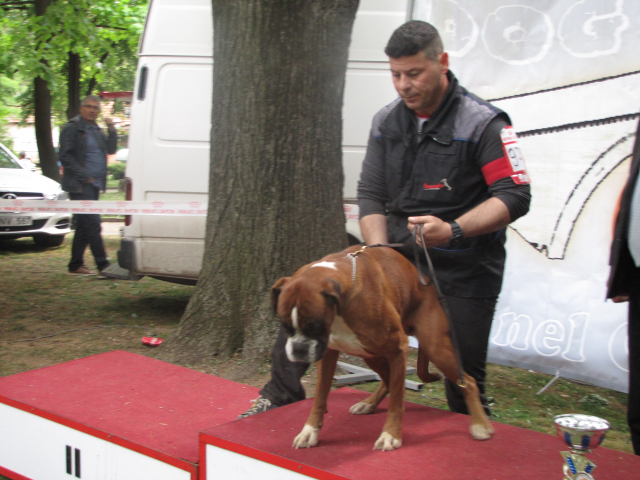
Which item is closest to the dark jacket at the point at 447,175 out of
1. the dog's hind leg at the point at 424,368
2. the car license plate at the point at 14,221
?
the dog's hind leg at the point at 424,368

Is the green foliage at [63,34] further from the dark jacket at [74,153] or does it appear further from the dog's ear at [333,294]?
the dog's ear at [333,294]

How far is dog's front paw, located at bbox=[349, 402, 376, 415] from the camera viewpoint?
274 cm

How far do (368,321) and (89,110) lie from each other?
7.01m

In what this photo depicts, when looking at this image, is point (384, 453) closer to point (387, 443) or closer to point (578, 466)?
point (387, 443)

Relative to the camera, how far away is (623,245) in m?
2.41

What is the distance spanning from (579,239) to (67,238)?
1134 cm

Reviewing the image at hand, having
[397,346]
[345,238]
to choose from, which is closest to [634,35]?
[345,238]

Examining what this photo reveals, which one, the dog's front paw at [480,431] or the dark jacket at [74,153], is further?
the dark jacket at [74,153]

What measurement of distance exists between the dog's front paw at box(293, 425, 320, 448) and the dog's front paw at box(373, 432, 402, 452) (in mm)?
234

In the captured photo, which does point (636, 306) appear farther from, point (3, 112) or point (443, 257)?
point (3, 112)

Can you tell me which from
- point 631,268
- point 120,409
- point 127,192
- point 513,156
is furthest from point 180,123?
point 631,268

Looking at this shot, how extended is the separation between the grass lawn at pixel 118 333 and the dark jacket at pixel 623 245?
153 cm

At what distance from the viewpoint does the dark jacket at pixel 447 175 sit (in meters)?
2.49

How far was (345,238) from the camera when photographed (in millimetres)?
4551
